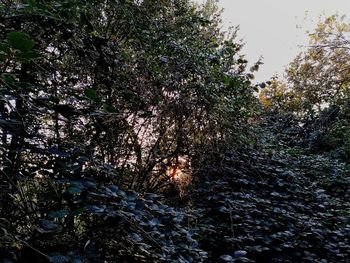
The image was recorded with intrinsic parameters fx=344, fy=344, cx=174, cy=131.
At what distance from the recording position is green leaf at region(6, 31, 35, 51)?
89cm

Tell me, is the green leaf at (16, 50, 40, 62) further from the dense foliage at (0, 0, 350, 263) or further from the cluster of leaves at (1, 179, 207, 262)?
the cluster of leaves at (1, 179, 207, 262)

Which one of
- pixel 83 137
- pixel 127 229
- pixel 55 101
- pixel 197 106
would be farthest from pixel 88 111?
pixel 197 106

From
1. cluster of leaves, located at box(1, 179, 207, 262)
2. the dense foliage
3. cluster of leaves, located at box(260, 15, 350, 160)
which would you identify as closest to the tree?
cluster of leaves, located at box(260, 15, 350, 160)

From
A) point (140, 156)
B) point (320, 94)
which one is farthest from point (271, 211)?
point (320, 94)

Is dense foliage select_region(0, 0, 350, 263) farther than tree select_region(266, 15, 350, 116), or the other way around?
tree select_region(266, 15, 350, 116)

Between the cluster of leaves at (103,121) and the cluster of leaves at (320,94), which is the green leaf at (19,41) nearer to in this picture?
the cluster of leaves at (103,121)

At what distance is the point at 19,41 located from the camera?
90cm

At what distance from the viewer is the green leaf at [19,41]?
892 millimetres

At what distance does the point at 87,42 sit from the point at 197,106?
1.41 meters

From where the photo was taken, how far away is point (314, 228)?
3395 millimetres

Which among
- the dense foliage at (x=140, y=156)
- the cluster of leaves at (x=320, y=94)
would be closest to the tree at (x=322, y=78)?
the cluster of leaves at (x=320, y=94)

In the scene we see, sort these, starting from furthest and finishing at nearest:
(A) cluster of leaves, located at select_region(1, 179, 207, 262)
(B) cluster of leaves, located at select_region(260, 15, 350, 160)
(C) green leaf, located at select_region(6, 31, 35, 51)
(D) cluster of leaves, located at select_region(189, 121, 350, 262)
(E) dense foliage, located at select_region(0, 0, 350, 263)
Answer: (B) cluster of leaves, located at select_region(260, 15, 350, 160)
(D) cluster of leaves, located at select_region(189, 121, 350, 262)
(E) dense foliage, located at select_region(0, 0, 350, 263)
(A) cluster of leaves, located at select_region(1, 179, 207, 262)
(C) green leaf, located at select_region(6, 31, 35, 51)

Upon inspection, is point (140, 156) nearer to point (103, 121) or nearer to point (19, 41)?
point (103, 121)

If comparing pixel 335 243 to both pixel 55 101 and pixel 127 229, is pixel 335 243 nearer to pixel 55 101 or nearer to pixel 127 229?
pixel 127 229
